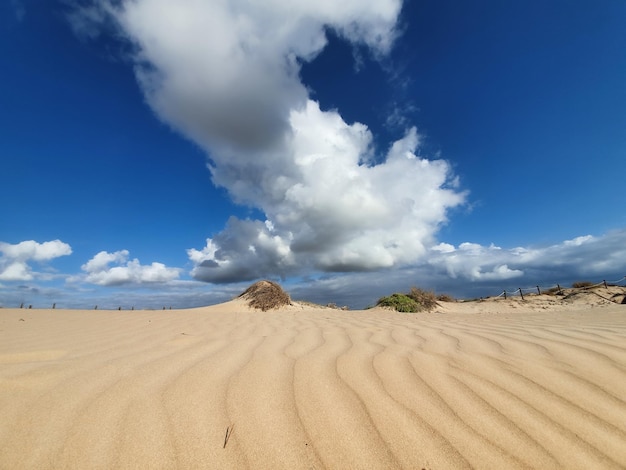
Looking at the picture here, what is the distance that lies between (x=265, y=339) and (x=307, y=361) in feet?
3.56

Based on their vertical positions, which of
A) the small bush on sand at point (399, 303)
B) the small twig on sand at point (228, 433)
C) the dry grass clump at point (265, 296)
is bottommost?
the small twig on sand at point (228, 433)

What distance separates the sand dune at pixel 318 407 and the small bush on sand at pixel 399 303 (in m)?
10.1

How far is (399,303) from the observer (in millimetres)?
13078

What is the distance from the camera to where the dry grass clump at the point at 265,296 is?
39.4 ft

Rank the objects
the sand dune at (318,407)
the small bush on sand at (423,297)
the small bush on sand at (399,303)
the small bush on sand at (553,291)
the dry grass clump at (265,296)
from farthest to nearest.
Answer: the small bush on sand at (553,291), the small bush on sand at (423,297), the small bush on sand at (399,303), the dry grass clump at (265,296), the sand dune at (318,407)

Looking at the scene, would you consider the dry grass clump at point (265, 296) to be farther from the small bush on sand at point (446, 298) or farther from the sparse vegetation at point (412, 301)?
the small bush on sand at point (446, 298)

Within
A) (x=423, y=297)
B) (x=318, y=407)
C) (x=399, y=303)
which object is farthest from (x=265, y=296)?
(x=318, y=407)

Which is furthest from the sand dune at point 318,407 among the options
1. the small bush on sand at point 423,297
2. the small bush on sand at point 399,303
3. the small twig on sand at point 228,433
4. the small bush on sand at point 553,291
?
the small bush on sand at point 553,291

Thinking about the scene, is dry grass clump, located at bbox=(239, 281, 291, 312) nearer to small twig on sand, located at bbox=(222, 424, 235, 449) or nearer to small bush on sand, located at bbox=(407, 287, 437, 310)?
small bush on sand, located at bbox=(407, 287, 437, 310)

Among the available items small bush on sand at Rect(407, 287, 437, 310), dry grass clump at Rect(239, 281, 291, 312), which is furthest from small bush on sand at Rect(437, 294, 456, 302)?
dry grass clump at Rect(239, 281, 291, 312)

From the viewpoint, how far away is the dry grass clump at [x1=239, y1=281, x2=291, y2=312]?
39.4 feet

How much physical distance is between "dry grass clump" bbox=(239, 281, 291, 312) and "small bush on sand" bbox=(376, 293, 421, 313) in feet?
13.2

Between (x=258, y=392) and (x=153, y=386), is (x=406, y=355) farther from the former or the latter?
(x=153, y=386)

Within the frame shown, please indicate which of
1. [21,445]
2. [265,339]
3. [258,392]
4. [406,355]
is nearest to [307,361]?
[258,392]
